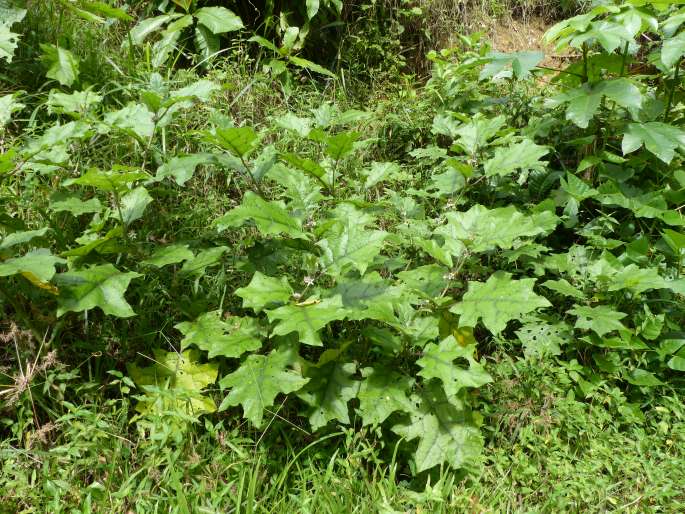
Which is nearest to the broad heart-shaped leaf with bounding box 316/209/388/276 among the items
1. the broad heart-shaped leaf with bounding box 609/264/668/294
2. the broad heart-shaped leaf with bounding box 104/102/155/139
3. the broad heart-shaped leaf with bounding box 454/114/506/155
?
the broad heart-shaped leaf with bounding box 104/102/155/139

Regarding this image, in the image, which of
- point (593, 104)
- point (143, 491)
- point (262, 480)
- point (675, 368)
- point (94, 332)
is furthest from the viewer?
point (593, 104)

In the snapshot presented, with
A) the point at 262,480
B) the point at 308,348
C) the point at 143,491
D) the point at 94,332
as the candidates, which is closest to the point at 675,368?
the point at 308,348

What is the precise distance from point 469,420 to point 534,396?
1.35ft

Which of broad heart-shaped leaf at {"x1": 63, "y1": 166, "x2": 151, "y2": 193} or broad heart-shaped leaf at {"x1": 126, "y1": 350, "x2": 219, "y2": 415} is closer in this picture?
broad heart-shaped leaf at {"x1": 63, "y1": 166, "x2": 151, "y2": 193}

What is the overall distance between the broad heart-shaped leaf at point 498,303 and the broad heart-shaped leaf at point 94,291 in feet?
3.73

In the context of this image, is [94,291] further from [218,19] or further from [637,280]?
[218,19]

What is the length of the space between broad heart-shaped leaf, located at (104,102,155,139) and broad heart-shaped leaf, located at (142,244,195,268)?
48 centimetres


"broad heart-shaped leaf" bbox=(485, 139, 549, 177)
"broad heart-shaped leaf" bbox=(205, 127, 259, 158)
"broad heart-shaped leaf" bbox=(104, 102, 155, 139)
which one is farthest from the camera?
"broad heart-shaped leaf" bbox=(485, 139, 549, 177)

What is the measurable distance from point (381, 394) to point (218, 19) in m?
2.59

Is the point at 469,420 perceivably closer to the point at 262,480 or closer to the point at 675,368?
the point at 262,480

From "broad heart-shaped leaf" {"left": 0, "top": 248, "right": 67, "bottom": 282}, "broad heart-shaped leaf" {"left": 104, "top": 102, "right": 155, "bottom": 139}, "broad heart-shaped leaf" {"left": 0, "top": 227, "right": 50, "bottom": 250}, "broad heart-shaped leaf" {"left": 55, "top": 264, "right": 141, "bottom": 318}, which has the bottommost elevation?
"broad heart-shaped leaf" {"left": 55, "top": 264, "right": 141, "bottom": 318}

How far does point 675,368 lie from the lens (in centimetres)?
269

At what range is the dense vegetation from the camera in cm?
216

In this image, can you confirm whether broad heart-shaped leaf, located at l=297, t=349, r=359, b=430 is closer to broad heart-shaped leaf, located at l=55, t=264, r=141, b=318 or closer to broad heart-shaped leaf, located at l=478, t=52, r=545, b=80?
broad heart-shaped leaf, located at l=55, t=264, r=141, b=318
